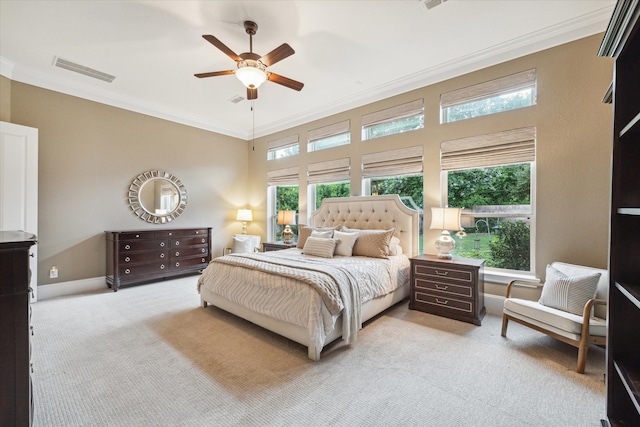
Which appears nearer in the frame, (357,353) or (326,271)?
(357,353)

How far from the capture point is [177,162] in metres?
5.49

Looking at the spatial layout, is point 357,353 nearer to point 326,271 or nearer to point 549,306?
point 326,271

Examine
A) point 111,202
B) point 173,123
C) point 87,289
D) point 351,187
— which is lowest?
point 87,289

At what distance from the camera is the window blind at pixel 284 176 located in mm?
5773

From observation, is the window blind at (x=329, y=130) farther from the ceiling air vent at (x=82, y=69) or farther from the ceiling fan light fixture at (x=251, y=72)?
the ceiling air vent at (x=82, y=69)

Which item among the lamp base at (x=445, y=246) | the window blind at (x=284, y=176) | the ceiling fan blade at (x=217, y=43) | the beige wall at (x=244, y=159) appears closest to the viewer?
the ceiling fan blade at (x=217, y=43)

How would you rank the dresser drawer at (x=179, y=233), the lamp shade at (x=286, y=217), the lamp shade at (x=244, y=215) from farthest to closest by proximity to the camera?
the lamp shade at (x=244, y=215)
the lamp shade at (x=286, y=217)
the dresser drawer at (x=179, y=233)

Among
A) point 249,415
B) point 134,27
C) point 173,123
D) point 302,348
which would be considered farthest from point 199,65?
point 249,415

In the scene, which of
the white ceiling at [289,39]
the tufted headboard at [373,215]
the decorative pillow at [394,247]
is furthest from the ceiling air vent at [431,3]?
the decorative pillow at [394,247]

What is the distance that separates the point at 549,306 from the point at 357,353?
1814mm

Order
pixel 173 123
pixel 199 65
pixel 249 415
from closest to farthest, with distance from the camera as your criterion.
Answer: pixel 249 415
pixel 199 65
pixel 173 123

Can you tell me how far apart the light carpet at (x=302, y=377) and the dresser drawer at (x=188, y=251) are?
1.93m

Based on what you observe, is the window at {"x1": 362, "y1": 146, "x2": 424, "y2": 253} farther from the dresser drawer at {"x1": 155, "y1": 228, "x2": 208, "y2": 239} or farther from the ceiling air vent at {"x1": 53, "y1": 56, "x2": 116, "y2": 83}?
the ceiling air vent at {"x1": 53, "y1": 56, "x2": 116, "y2": 83}

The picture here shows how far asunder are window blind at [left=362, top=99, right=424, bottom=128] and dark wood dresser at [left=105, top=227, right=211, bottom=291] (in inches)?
148
